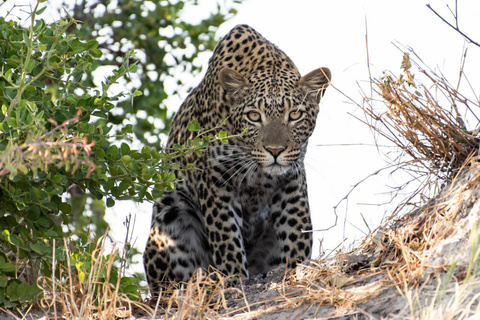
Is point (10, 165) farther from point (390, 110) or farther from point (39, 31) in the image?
point (390, 110)

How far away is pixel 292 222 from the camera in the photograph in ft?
23.4

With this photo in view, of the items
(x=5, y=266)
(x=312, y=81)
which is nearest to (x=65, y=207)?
(x=5, y=266)

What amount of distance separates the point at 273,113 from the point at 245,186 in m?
0.77

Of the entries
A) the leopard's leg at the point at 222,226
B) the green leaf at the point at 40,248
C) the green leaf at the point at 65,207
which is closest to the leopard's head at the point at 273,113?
the leopard's leg at the point at 222,226

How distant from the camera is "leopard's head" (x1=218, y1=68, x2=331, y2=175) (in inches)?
272

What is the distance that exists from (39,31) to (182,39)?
6.08m

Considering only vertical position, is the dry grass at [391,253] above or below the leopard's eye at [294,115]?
below

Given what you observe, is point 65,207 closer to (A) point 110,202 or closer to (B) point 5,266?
(A) point 110,202

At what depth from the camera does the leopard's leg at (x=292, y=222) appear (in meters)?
7.11

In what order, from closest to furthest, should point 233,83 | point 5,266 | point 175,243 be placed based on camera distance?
1. point 5,266
2. point 233,83
3. point 175,243

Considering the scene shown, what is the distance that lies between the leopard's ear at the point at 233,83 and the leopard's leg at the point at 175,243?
119cm

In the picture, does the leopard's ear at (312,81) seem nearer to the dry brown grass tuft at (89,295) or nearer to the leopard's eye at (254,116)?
the leopard's eye at (254,116)

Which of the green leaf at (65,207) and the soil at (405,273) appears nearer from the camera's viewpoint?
the soil at (405,273)

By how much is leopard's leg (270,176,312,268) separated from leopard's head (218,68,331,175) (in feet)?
1.05
